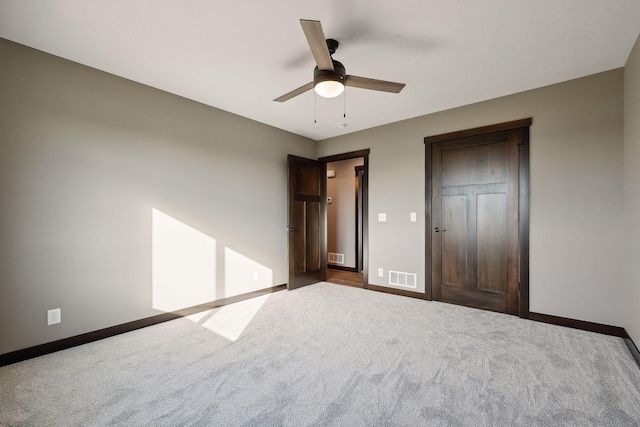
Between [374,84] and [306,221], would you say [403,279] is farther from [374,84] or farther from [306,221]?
[374,84]

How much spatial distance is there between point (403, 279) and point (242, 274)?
7.64ft

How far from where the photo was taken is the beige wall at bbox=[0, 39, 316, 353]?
236cm

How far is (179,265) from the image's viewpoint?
3361mm

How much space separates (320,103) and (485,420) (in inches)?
132

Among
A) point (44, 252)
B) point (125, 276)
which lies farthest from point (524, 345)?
point (44, 252)

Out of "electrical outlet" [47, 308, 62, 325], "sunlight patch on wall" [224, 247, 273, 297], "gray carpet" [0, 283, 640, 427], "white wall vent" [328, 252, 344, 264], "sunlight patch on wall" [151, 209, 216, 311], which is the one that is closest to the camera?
"gray carpet" [0, 283, 640, 427]

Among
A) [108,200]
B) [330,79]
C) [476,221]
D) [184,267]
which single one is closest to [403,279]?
[476,221]

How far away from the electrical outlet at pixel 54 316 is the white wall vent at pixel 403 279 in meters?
3.84

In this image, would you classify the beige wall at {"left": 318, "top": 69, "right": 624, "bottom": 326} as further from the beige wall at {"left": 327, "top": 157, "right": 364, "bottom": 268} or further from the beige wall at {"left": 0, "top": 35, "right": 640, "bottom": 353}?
the beige wall at {"left": 327, "top": 157, "right": 364, "bottom": 268}

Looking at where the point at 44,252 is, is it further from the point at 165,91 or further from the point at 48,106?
the point at 165,91

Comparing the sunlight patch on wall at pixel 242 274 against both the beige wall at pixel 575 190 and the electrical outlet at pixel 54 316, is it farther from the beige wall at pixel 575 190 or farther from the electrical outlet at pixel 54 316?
the beige wall at pixel 575 190

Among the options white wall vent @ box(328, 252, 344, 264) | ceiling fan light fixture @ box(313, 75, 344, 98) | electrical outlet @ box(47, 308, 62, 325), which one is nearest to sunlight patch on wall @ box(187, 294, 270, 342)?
electrical outlet @ box(47, 308, 62, 325)

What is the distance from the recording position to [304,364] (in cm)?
222

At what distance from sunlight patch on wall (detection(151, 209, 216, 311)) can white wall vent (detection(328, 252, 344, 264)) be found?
3394 mm
